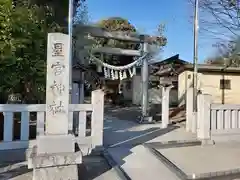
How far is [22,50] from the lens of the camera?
6.21m

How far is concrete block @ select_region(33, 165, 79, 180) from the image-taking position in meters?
3.87

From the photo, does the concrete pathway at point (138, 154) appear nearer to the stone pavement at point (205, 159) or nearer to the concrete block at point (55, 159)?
the stone pavement at point (205, 159)

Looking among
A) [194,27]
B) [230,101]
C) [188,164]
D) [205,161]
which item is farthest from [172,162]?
[230,101]

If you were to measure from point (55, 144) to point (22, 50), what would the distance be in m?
3.16

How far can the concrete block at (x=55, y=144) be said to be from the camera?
3973 mm

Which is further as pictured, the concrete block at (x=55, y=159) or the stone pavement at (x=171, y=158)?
the stone pavement at (x=171, y=158)

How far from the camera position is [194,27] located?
10.3 m

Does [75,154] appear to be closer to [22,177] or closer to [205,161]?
[22,177]

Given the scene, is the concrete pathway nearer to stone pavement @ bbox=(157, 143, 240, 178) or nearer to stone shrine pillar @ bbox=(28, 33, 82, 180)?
stone pavement @ bbox=(157, 143, 240, 178)

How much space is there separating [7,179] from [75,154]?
47.7 inches

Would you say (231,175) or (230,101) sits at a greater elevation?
(230,101)

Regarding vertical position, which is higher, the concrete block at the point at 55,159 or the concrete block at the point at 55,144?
the concrete block at the point at 55,144

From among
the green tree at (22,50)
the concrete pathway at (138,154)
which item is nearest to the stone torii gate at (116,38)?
the green tree at (22,50)

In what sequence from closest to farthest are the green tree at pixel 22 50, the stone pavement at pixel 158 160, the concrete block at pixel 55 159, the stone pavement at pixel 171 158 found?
the concrete block at pixel 55 159 < the stone pavement at pixel 158 160 < the stone pavement at pixel 171 158 < the green tree at pixel 22 50
